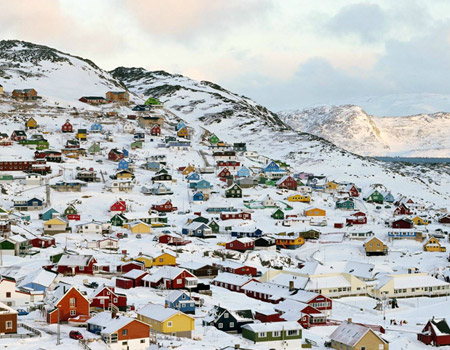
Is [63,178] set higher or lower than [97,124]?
lower

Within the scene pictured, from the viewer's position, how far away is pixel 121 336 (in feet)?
142

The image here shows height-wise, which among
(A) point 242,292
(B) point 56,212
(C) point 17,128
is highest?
(C) point 17,128

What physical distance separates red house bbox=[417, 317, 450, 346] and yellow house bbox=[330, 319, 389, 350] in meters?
4.82

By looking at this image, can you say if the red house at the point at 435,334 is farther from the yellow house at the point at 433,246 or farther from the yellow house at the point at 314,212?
the yellow house at the point at 314,212

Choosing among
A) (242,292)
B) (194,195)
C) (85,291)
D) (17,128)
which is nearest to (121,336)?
(85,291)

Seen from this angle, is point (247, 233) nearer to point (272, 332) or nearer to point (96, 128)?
point (272, 332)

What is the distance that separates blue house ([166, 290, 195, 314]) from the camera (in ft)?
176

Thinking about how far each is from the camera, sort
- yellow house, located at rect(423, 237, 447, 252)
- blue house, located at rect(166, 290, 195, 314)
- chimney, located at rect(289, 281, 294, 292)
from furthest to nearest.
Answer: yellow house, located at rect(423, 237, 447, 252)
chimney, located at rect(289, 281, 294, 292)
blue house, located at rect(166, 290, 195, 314)

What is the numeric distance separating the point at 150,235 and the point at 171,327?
36165 millimetres

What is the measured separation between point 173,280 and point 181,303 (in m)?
8.15

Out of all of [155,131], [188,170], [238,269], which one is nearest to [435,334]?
[238,269]

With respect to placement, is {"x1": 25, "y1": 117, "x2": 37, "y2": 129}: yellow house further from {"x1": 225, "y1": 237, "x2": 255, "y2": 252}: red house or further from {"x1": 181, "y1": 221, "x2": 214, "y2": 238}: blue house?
{"x1": 225, "y1": 237, "x2": 255, "y2": 252}: red house

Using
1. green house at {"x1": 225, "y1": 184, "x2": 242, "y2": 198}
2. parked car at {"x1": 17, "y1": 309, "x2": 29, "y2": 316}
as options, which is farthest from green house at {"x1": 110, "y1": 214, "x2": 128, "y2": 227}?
parked car at {"x1": 17, "y1": 309, "x2": 29, "y2": 316}

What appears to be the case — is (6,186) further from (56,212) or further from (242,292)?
(242,292)
